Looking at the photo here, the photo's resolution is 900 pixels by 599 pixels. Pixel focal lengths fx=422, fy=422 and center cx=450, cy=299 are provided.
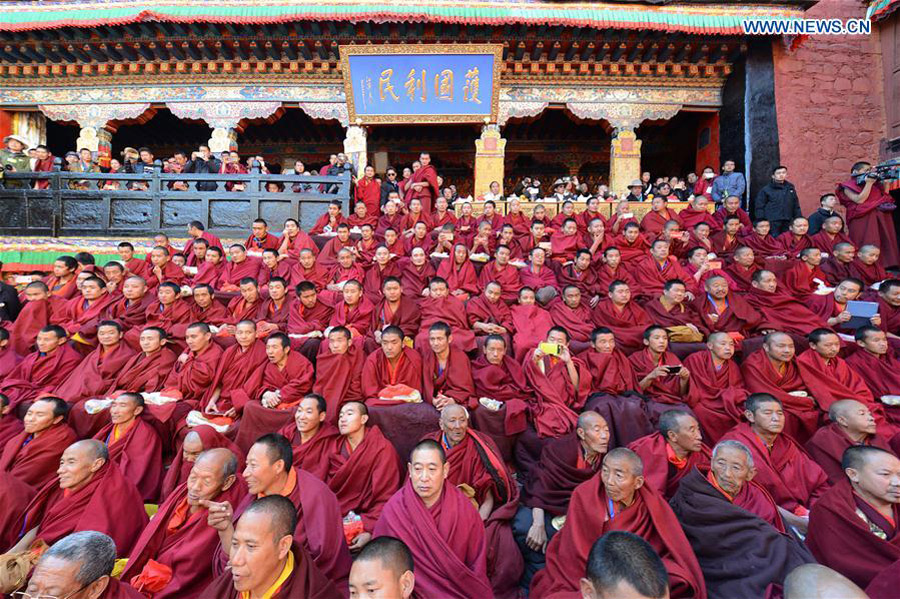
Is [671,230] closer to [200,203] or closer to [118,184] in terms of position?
[200,203]

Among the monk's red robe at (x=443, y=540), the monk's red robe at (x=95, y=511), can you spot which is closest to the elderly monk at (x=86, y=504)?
the monk's red robe at (x=95, y=511)

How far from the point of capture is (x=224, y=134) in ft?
30.3

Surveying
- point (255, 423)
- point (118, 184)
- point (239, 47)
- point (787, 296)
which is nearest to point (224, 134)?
point (239, 47)

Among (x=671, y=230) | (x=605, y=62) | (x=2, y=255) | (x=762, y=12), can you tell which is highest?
(x=762, y=12)

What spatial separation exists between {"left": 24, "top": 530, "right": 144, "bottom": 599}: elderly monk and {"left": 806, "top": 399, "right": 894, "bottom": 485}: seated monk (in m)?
4.17

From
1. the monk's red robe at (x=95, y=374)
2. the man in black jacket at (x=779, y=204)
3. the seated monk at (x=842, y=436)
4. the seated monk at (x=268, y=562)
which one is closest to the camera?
the seated monk at (x=268, y=562)

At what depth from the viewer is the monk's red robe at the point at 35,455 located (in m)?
2.95

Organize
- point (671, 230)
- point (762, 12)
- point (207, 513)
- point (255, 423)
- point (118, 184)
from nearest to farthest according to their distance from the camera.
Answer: point (207, 513), point (255, 423), point (671, 230), point (118, 184), point (762, 12)

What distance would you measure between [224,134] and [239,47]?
178cm

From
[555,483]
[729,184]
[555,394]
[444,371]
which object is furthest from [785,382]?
[729,184]

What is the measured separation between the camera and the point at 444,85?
8.76m

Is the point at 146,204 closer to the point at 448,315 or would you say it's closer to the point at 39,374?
the point at 39,374

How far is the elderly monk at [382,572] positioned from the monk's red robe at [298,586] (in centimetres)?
32

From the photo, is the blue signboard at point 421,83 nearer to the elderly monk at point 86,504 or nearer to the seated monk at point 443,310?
the seated monk at point 443,310
